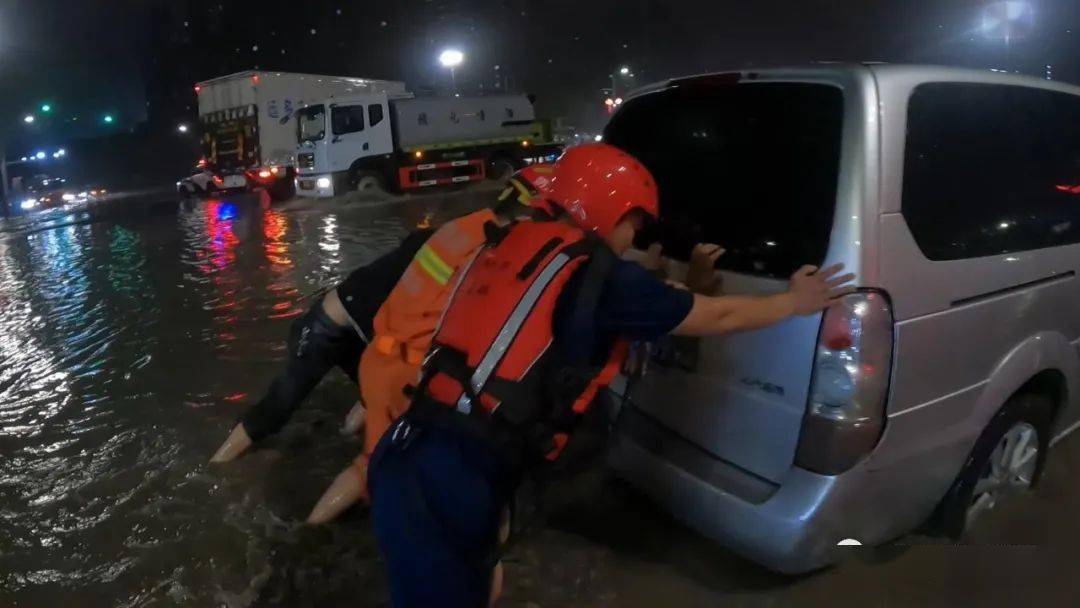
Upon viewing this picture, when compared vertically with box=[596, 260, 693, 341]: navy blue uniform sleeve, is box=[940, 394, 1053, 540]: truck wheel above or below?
below

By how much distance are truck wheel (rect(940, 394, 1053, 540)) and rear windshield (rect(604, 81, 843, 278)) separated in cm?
107

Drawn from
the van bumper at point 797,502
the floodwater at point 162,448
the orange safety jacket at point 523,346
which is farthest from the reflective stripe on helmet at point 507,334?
the floodwater at point 162,448

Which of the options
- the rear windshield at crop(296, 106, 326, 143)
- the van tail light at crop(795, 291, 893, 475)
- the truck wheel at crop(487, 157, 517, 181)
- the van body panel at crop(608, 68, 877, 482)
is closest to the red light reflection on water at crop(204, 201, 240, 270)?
the rear windshield at crop(296, 106, 326, 143)

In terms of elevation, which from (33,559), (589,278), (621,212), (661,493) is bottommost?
(33,559)

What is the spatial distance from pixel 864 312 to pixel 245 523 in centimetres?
287

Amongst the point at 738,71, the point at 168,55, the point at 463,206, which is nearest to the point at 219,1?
the point at 168,55

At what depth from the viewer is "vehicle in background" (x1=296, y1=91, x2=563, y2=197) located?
20.8m

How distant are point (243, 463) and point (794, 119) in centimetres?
329

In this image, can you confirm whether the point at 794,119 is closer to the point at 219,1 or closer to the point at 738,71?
the point at 738,71

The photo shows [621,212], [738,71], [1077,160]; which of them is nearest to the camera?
[621,212]

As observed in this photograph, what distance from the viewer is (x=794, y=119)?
2.68 meters

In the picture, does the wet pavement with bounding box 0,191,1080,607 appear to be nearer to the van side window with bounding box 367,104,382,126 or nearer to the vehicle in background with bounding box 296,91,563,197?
the vehicle in background with bounding box 296,91,563,197

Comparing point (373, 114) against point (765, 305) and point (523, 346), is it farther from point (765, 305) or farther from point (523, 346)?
point (523, 346)

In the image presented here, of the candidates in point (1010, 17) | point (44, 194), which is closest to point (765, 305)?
point (1010, 17)
